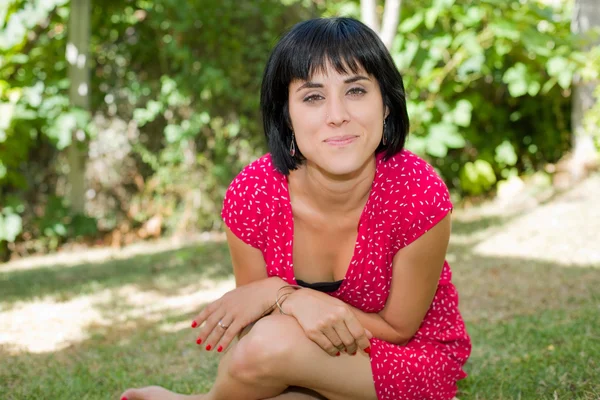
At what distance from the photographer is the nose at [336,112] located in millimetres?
2010

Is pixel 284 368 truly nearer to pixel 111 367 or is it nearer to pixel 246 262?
pixel 246 262

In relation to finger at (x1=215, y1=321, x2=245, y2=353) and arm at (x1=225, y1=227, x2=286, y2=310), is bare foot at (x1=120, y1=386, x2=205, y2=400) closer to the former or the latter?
finger at (x1=215, y1=321, x2=245, y2=353)

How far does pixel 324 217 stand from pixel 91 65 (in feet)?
17.3

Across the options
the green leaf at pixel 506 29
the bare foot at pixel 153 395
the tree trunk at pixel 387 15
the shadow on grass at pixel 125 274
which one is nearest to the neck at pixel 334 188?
the bare foot at pixel 153 395

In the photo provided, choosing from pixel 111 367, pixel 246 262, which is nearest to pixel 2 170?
pixel 111 367

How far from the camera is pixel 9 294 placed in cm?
447

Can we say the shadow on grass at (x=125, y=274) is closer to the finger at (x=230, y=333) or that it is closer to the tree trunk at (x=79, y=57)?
the tree trunk at (x=79, y=57)

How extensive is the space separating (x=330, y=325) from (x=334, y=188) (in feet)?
1.50

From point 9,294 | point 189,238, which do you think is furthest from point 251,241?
point 189,238

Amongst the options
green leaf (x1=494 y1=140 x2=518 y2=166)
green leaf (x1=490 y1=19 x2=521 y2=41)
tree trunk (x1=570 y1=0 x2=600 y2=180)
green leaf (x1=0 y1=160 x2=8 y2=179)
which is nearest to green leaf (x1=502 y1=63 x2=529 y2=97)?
tree trunk (x1=570 y1=0 x2=600 y2=180)

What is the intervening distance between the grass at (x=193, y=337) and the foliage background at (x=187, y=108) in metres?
1.51

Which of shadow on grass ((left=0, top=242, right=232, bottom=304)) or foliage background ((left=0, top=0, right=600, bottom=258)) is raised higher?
foliage background ((left=0, top=0, right=600, bottom=258))

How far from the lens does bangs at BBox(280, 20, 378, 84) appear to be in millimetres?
2012

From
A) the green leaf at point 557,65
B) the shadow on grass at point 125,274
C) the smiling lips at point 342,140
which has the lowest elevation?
the shadow on grass at point 125,274
